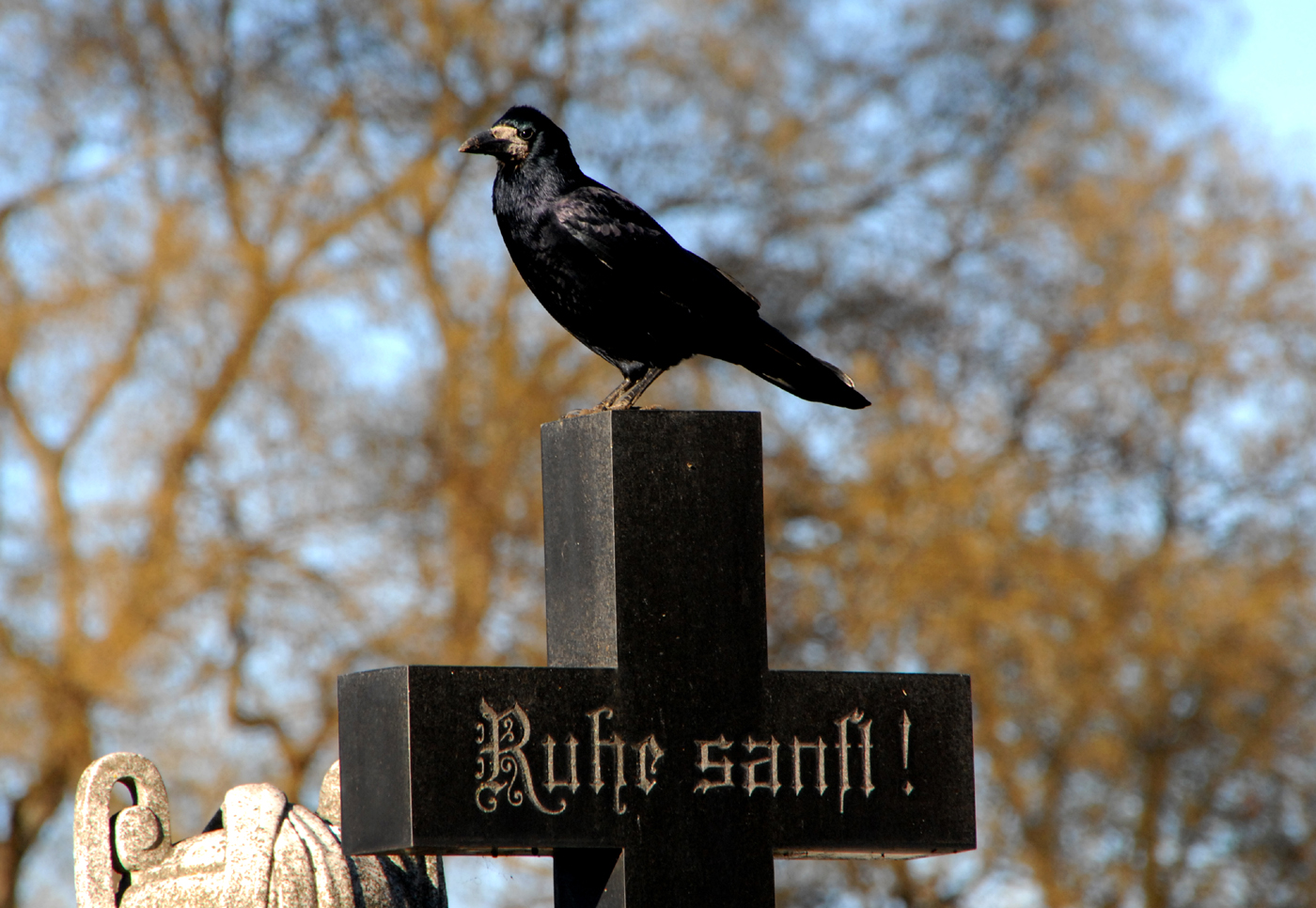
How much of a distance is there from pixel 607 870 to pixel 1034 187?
12.5 metres

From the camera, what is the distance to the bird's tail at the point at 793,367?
4.35m

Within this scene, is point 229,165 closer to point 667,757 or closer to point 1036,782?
point 1036,782

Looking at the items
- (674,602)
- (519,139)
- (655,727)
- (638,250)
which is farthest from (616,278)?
(655,727)

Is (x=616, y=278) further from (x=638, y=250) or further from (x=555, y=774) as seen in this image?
(x=555, y=774)

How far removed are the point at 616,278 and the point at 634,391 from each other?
0.26 metres

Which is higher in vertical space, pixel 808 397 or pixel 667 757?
pixel 808 397

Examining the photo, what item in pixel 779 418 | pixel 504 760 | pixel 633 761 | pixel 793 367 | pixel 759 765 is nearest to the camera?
pixel 504 760

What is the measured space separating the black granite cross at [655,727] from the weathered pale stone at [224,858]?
0.42 metres

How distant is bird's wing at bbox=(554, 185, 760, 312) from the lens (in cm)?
418

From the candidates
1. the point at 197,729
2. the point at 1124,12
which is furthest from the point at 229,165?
the point at 1124,12

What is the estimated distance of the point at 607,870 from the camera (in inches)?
153

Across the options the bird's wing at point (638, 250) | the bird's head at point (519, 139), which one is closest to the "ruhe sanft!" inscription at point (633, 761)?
the bird's wing at point (638, 250)

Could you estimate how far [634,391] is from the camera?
4277mm

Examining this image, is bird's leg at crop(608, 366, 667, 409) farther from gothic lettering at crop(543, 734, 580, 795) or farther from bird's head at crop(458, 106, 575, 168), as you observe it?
gothic lettering at crop(543, 734, 580, 795)
